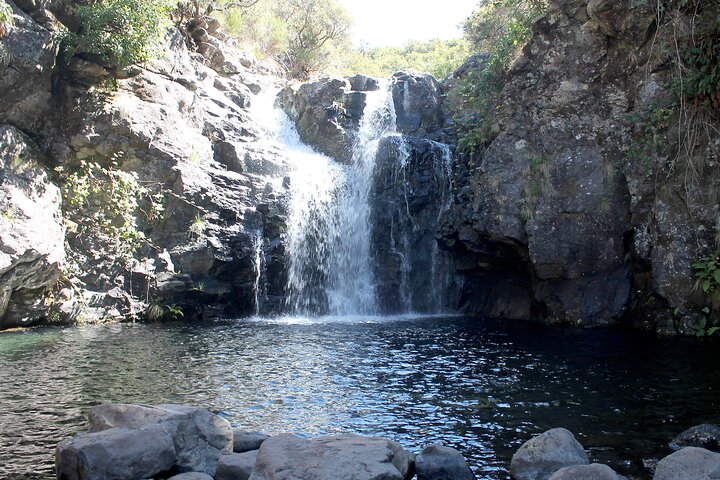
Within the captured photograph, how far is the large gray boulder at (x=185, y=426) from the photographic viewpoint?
236 inches

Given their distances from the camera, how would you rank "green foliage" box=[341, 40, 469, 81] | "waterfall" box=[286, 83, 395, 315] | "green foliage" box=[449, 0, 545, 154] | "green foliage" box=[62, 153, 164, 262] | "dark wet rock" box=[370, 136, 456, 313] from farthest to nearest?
"green foliage" box=[341, 40, 469, 81] → "dark wet rock" box=[370, 136, 456, 313] → "waterfall" box=[286, 83, 395, 315] → "green foliage" box=[449, 0, 545, 154] → "green foliage" box=[62, 153, 164, 262]

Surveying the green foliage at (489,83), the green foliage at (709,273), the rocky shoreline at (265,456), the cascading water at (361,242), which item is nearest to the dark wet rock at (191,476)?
the rocky shoreline at (265,456)

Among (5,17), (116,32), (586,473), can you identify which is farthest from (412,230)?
(586,473)

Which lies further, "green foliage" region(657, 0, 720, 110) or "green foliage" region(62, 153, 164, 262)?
"green foliage" region(62, 153, 164, 262)

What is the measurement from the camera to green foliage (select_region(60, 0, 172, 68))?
1698cm

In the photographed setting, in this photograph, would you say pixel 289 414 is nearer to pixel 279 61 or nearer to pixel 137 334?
pixel 137 334

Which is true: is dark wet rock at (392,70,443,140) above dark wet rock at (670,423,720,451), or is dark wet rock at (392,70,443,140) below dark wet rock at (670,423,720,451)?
above

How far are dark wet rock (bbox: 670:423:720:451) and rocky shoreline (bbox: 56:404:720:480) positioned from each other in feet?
0.05

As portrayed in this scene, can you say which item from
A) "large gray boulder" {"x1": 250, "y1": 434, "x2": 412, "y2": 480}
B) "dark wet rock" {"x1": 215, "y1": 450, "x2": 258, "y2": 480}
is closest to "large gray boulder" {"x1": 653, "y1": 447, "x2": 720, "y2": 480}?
"large gray boulder" {"x1": 250, "y1": 434, "x2": 412, "y2": 480}

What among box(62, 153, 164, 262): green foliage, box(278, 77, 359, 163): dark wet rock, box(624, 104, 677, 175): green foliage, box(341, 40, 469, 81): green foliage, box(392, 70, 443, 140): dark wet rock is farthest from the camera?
box(341, 40, 469, 81): green foliage

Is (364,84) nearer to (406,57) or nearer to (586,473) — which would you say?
(586,473)

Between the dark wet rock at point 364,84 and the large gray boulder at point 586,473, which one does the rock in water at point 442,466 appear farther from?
the dark wet rock at point 364,84

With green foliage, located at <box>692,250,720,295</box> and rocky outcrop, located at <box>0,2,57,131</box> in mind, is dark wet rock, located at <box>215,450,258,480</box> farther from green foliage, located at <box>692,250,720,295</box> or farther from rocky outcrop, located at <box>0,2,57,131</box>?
rocky outcrop, located at <box>0,2,57,131</box>

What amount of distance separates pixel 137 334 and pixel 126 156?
19.0ft
